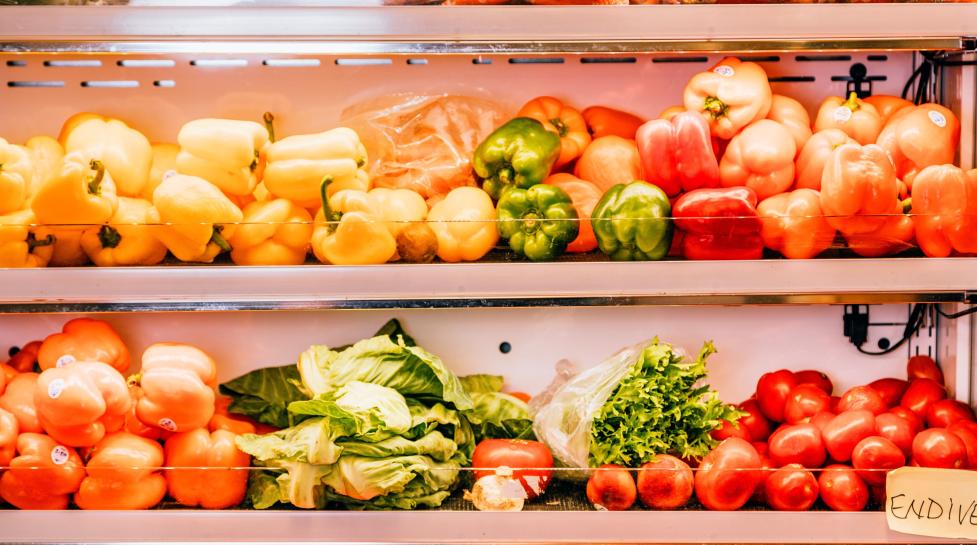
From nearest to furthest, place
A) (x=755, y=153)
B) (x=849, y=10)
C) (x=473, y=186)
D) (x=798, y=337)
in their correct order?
1. (x=849, y=10)
2. (x=755, y=153)
3. (x=473, y=186)
4. (x=798, y=337)

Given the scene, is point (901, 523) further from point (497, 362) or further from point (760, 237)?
point (497, 362)

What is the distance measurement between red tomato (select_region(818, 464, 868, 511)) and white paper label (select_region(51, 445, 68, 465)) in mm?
1339

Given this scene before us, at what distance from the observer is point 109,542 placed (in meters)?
1.57

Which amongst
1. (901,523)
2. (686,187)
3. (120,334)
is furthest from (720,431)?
(120,334)

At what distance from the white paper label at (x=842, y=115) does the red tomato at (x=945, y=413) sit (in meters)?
0.57

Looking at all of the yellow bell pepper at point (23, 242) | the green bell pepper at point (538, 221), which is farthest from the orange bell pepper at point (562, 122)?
the yellow bell pepper at point (23, 242)

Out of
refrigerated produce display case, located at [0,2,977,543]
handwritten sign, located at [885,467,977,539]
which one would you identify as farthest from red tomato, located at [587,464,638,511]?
handwritten sign, located at [885,467,977,539]

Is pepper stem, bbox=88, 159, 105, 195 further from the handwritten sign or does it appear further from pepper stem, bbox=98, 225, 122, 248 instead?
the handwritten sign

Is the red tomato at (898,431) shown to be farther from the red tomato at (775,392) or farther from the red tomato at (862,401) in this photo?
the red tomato at (775,392)

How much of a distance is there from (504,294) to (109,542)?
0.82m

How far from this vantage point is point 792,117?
175 centimetres

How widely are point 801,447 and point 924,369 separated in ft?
1.49

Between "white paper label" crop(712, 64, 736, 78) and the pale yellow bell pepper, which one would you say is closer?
the pale yellow bell pepper

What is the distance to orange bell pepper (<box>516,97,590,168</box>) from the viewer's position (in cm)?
183
